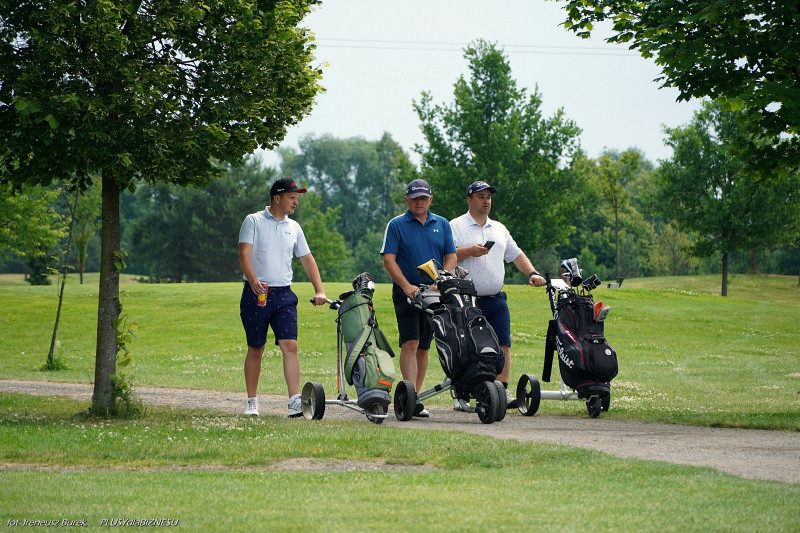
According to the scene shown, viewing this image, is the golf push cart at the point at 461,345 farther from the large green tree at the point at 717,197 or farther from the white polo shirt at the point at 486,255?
the large green tree at the point at 717,197

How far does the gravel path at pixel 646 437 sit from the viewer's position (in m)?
7.93

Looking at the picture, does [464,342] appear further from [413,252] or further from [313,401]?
[313,401]

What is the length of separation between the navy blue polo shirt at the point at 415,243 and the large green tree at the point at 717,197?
1715 inches

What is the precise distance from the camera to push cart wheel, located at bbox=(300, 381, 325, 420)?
10.9 m

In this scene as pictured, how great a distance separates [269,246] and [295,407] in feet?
5.86

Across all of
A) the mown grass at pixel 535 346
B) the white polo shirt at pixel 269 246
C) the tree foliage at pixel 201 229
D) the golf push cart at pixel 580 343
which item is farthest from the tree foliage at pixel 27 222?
the tree foliage at pixel 201 229

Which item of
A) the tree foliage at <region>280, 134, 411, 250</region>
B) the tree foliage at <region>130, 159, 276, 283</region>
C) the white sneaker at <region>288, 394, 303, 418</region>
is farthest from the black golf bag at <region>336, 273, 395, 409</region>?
the tree foliage at <region>280, 134, 411, 250</region>

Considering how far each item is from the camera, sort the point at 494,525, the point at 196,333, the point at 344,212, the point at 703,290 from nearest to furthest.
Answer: the point at 494,525
the point at 196,333
the point at 703,290
the point at 344,212

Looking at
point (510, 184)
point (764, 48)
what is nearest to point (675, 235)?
point (510, 184)

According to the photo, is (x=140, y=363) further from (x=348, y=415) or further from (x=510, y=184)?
(x=510, y=184)

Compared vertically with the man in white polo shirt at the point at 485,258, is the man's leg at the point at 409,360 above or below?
below

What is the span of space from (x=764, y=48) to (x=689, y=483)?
6.32 metres

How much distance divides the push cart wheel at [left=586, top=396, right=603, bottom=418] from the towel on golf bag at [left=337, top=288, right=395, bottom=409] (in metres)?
2.34

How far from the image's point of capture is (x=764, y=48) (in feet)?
37.0
